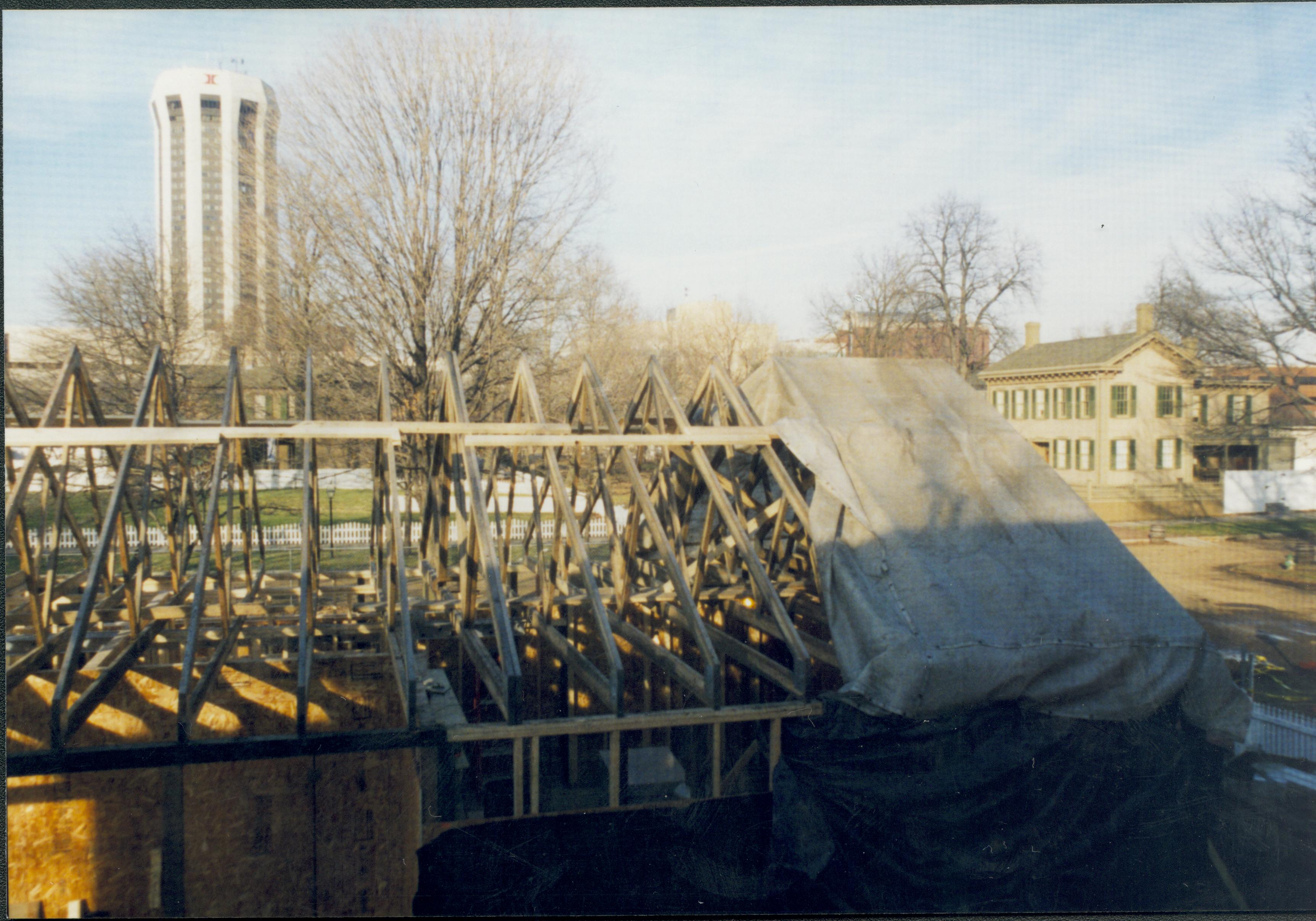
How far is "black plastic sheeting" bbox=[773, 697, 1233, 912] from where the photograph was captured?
5453 millimetres

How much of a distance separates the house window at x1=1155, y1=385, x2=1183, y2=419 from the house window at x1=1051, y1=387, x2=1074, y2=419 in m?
2.85

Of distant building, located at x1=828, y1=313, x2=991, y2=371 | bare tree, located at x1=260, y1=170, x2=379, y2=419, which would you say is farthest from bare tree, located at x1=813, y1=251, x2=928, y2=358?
bare tree, located at x1=260, y1=170, x2=379, y2=419

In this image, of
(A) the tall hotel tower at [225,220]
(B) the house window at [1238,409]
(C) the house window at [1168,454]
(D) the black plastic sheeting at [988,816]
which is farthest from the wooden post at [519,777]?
(C) the house window at [1168,454]

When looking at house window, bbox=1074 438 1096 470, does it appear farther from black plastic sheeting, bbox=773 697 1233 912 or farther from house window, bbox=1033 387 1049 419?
black plastic sheeting, bbox=773 697 1233 912

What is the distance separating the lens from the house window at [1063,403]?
2822 centimetres

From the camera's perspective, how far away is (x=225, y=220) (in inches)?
715

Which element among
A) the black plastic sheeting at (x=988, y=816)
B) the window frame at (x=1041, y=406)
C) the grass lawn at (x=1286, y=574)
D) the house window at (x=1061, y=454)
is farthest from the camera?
the window frame at (x=1041, y=406)

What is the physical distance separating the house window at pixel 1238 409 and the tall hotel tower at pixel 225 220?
73.0 ft

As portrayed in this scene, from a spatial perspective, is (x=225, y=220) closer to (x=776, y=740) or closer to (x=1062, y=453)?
(x=776, y=740)

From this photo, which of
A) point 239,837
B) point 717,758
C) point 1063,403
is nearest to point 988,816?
point 717,758

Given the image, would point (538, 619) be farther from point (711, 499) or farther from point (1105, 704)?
point (1105, 704)

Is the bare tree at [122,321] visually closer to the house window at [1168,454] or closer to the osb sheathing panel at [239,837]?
the osb sheathing panel at [239,837]

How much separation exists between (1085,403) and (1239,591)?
11588 mm

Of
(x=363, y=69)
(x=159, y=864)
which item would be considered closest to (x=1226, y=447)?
(x=363, y=69)
